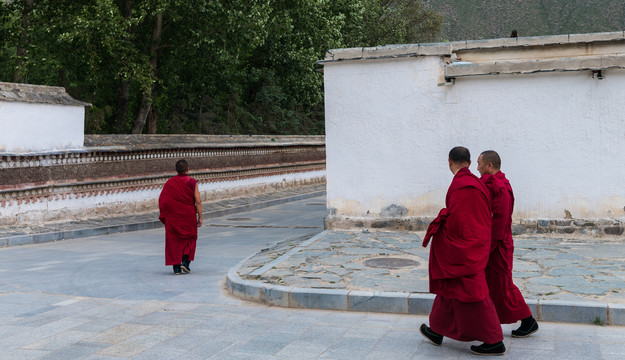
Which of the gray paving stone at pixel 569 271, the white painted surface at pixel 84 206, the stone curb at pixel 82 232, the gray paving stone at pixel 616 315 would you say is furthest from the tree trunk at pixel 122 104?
the gray paving stone at pixel 616 315

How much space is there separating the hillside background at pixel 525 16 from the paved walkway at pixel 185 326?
3126 inches

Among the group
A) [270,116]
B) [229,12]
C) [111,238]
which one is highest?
[229,12]

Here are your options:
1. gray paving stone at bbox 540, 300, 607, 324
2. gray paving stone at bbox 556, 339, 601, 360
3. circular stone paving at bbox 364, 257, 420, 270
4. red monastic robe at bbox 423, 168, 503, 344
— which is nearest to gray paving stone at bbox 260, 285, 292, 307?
circular stone paving at bbox 364, 257, 420, 270

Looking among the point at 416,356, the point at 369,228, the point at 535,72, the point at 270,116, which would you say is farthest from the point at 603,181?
the point at 270,116

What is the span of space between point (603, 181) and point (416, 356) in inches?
268

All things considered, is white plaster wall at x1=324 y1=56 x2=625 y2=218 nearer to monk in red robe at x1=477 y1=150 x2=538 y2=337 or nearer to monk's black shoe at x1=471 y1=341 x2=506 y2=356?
monk in red robe at x1=477 y1=150 x2=538 y2=337

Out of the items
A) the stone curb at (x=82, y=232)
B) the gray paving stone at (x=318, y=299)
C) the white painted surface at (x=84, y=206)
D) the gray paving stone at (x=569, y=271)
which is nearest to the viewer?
the gray paving stone at (x=318, y=299)

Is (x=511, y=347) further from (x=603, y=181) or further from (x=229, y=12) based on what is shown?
(x=229, y=12)

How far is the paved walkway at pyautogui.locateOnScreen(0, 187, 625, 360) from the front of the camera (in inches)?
211

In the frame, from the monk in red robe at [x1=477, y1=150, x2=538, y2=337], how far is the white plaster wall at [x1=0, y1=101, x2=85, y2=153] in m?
10.5

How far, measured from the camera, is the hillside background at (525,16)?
85312 mm

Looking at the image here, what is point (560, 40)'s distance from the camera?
10938mm

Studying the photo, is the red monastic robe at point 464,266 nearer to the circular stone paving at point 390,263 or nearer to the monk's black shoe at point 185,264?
the circular stone paving at point 390,263

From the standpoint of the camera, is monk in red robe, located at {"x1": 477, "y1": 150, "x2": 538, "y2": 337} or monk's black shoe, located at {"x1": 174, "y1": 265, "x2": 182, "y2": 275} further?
monk's black shoe, located at {"x1": 174, "y1": 265, "x2": 182, "y2": 275}
